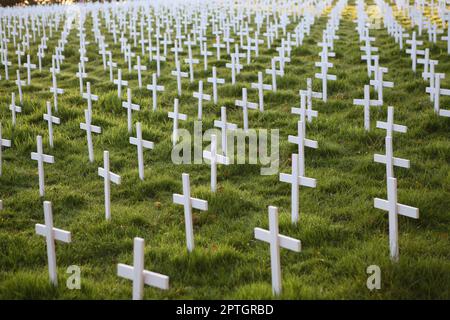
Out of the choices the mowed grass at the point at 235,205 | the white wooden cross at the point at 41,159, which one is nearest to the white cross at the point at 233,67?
the mowed grass at the point at 235,205

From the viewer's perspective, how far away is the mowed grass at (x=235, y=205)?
425 cm

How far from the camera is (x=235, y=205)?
232 inches

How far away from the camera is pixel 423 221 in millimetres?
5285

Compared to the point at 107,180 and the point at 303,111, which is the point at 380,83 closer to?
the point at 303,111

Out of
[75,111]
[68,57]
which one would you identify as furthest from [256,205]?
[68,57]

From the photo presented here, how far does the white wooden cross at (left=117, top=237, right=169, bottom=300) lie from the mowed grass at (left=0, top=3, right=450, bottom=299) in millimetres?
480

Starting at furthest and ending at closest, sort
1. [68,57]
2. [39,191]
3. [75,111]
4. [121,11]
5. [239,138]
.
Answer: [121,11] → [68,57] → [75,111] → [239,138] → [39,191]

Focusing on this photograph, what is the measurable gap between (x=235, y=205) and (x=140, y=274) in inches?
94.7

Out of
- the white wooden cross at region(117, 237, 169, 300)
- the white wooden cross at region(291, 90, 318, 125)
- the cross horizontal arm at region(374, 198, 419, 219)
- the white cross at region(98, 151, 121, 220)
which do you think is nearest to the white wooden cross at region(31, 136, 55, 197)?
the white cross at region(98, 151, 121, 220)

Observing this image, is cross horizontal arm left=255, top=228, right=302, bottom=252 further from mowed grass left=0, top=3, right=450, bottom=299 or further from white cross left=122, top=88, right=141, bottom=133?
white cross left=122, top=88, right=141, bottom=133

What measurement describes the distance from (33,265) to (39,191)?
1.92 meters

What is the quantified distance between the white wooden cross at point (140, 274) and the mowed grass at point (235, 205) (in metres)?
0.48

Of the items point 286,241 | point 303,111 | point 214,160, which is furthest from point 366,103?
point 286,241
